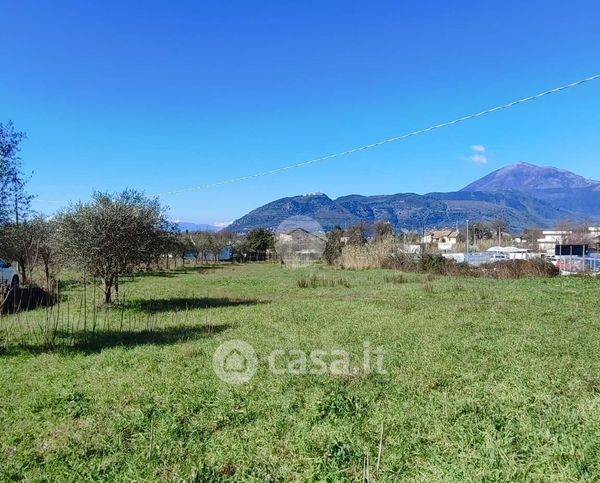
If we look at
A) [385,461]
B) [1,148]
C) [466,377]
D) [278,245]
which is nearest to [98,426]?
[385,461]

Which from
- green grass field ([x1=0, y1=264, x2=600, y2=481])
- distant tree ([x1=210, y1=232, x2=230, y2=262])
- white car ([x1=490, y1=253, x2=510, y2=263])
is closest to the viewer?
green grass field ([x1=0, y1=264, x2=600, y2=481])

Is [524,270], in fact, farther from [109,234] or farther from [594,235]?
[594,235]

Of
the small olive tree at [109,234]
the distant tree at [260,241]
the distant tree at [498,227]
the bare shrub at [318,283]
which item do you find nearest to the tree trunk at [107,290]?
the small olive tree at [109,234]

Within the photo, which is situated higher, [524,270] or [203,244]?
[203,244]

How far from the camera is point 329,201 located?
134875mm

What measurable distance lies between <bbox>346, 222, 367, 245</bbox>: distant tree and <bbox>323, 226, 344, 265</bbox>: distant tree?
1.06 meters

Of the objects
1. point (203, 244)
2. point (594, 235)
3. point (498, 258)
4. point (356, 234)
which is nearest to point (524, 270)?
point (498, 258)

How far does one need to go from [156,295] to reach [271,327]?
789 centimetres

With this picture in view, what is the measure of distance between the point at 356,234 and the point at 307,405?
36530 mm

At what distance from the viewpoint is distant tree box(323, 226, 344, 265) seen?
118 feet

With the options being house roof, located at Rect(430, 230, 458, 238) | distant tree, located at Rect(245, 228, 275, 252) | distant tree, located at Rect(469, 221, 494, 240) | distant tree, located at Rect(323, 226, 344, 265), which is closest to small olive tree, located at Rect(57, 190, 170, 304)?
distant tree, located at Rect(323, 226, 344, 265)

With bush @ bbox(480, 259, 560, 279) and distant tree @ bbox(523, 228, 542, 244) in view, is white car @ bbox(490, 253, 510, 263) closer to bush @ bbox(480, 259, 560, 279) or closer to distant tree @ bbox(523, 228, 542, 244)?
bush @ bbox(480, 259, 560, 279)

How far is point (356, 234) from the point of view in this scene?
133 ft

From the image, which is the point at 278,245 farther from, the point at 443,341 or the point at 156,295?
the point at 443,341
